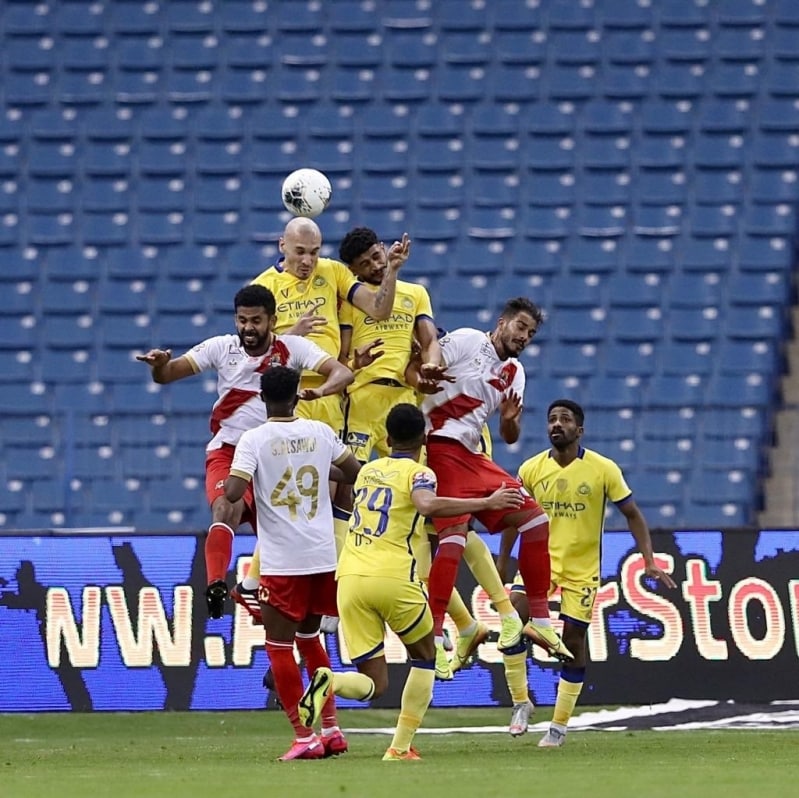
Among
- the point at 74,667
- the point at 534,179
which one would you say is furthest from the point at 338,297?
the point at 534,179

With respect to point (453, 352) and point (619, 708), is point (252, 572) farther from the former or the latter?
point (619, 708)

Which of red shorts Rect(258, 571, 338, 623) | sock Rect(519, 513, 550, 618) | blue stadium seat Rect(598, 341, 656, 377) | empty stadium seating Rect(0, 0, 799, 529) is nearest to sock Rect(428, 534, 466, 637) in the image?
sock Rect(519, 513, 550, 618)

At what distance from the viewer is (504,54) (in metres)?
19.0

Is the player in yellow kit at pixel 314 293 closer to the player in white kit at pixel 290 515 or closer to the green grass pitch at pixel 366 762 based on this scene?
the player in white kit at pixel 290 515

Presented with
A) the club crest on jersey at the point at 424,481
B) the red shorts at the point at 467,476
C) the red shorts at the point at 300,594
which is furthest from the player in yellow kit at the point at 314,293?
the club crest on jersey at the point at 424,481

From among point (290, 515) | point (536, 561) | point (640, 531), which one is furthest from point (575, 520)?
point (290, 515)

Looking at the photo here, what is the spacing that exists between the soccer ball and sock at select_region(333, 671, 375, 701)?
9.66 feet

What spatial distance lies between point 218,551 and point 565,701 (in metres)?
2.32

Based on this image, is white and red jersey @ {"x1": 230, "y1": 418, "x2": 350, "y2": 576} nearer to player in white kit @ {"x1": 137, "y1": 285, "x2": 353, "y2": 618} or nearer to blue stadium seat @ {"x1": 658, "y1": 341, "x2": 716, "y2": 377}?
player in white kit @ {"x1": 137, "y1": 285, "x2": 353, "y2": 618}

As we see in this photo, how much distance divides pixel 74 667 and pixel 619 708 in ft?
12.9

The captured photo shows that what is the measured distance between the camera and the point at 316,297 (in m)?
9.95

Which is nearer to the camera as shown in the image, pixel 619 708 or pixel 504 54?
pixel 619 708

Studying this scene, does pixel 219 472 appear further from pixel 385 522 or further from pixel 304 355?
pixel 385 522

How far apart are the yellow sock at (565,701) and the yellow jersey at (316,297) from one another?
7.38 ft
